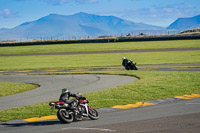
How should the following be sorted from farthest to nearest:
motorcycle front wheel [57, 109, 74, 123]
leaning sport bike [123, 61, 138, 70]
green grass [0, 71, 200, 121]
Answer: leaning sport bike [123, 61, 138, 70]
green grass [0, 71, 200, 121]
motorcycle front wheel [57, 109, 74, 123]

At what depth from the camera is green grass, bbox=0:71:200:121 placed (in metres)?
16.3

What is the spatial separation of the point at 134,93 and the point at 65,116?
832 cm

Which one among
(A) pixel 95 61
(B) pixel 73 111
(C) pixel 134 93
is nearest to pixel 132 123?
(B) pixel 73 111

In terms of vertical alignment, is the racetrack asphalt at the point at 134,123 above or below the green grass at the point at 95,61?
above

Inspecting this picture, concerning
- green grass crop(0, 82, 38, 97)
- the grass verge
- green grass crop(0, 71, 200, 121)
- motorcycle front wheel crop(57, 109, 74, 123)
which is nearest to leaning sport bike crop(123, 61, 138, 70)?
green grass crop(0, 71, 200, 121)

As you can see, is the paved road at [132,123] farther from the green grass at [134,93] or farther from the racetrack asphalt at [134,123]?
the green grass at [134,93]

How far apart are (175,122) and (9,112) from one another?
738 cm

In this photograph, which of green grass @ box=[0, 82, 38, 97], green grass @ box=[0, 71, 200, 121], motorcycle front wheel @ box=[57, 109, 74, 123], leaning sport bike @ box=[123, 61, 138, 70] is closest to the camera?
motorcycle front wheel @ box=[57, 109, 74, 123]

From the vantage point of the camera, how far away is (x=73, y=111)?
44.8 ft

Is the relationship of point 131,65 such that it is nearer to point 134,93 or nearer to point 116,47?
point 134,93

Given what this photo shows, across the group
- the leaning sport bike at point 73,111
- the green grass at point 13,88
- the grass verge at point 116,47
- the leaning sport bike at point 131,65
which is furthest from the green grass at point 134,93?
the grass verge at point 116,47

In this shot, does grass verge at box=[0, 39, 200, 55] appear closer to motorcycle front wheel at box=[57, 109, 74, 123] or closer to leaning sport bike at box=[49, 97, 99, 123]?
leaning sport bike at box=[49, 97, 99, 123]

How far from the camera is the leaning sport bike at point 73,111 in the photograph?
43.9ft

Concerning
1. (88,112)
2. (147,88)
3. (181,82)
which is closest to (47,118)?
(88,112)
